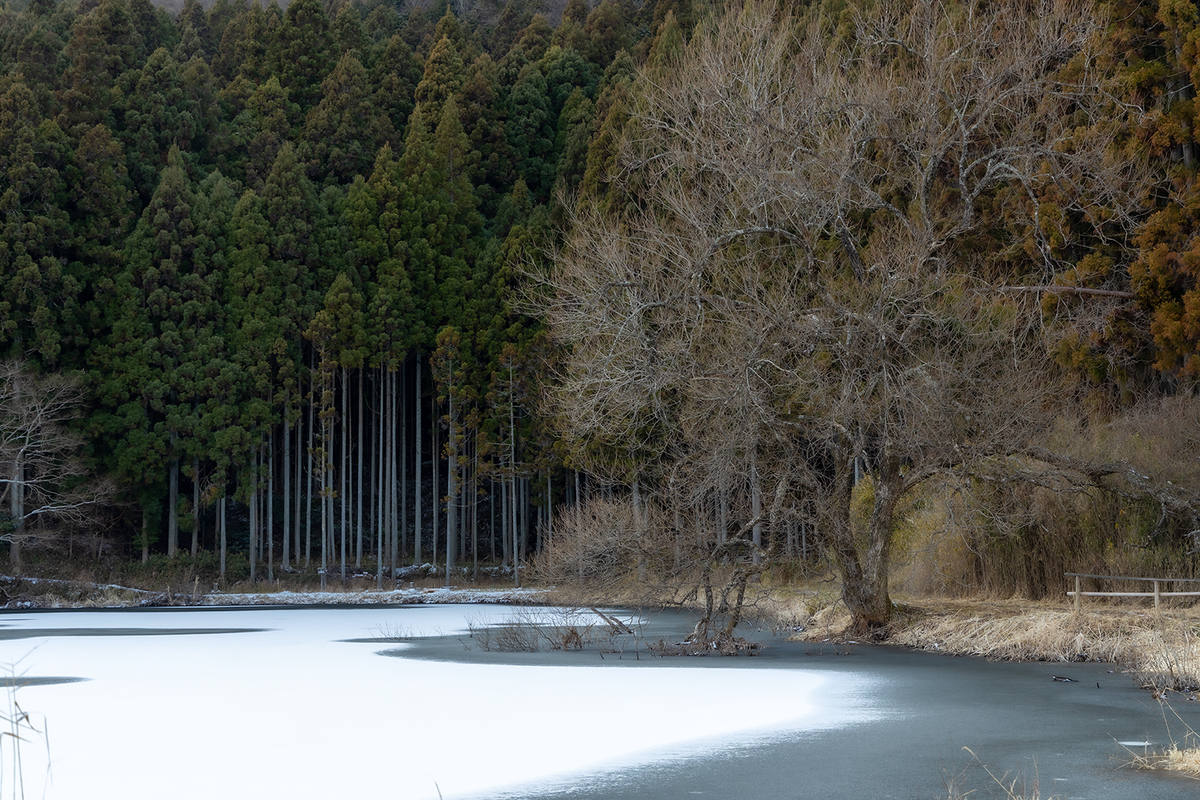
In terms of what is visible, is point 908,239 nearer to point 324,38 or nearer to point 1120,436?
point 1120,436

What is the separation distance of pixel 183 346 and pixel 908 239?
83.5 feet

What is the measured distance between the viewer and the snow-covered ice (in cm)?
648

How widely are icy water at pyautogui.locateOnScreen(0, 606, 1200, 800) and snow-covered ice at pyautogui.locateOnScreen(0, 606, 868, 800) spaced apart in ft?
0.10

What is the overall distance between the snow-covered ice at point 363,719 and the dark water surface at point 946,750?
1.02ft

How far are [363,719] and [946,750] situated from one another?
4454mm

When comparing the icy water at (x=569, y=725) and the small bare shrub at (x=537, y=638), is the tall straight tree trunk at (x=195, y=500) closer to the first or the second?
the small bare shrub at (x=537, y=638)

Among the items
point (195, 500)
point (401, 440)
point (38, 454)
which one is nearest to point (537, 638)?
point (38, 454)

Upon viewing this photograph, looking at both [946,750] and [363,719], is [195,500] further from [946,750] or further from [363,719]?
[946,750]

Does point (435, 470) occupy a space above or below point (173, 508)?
above

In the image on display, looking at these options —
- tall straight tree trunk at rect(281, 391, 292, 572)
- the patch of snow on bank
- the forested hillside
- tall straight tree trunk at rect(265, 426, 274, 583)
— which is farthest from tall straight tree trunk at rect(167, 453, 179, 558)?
the patch of snow on bank

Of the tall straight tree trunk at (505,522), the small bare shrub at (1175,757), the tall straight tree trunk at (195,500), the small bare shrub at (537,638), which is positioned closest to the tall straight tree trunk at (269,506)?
the tall straight tree trunk at (195,500)

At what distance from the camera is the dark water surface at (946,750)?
20.0 feet

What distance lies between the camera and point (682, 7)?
170 feet

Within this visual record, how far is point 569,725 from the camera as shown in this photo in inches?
328
